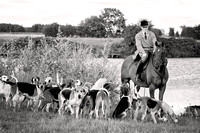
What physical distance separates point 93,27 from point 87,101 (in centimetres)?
5607

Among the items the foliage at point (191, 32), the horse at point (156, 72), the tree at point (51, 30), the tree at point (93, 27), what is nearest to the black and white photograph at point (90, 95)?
the horse at point (156, 72)

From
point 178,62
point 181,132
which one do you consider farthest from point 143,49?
point 178,62

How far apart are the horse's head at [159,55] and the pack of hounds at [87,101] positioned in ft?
4.07

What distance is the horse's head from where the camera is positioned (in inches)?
493

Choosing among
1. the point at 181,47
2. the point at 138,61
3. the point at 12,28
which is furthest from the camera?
the point at 181,47

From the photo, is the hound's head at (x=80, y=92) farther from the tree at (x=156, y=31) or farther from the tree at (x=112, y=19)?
the tree at (x=112, y=19)

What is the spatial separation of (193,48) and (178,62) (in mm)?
9426

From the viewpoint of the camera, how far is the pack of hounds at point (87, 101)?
448 inches

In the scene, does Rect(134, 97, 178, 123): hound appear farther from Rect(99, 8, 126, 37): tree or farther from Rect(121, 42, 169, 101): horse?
Rect(99, 8, 126, 37): tree

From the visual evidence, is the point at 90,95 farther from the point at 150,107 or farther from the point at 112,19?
the point at 112,19

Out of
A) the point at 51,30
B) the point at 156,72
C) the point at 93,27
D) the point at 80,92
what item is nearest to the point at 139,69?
the point at 156,72

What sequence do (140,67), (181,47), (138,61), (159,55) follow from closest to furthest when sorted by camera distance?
(159,55), (140,67), (138,61), (181,47)

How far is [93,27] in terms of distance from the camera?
67.2 meters

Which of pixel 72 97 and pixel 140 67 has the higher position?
pixel 140 67
